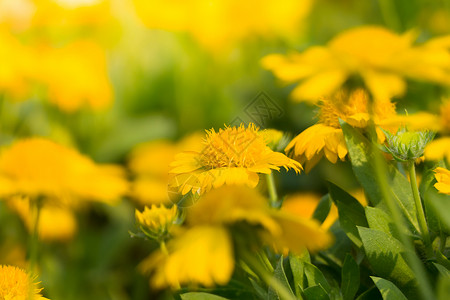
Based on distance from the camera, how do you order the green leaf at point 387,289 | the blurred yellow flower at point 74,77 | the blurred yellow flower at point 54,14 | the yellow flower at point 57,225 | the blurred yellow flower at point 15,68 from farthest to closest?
1. the blurred yellow flower at point 54,14
2. the blurred yellow flower at point 74,77
3. the blurred yellow flower at point 15,68
4. the yellow flower at point 57,225
5. the green leaf at point 387,289

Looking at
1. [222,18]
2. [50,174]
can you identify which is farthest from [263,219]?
[222,18]

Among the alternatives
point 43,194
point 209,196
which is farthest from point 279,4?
point 209,196

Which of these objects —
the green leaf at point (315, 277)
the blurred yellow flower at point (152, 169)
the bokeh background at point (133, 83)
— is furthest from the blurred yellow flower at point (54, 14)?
the green leaf at point (315, 277)

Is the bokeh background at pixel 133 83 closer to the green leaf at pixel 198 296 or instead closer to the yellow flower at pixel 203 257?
the green leaf at pixel 198 296

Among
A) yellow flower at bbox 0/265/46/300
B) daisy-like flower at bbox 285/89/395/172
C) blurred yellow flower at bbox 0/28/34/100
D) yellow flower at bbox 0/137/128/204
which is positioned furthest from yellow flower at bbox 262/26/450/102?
blurred yellow flower at bbox 0/28/34/100

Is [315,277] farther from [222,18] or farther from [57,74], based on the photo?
[222,18]

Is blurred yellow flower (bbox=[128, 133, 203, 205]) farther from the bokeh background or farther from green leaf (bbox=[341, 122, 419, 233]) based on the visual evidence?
green leaf (bbox=[341, 122, 419, 233])
